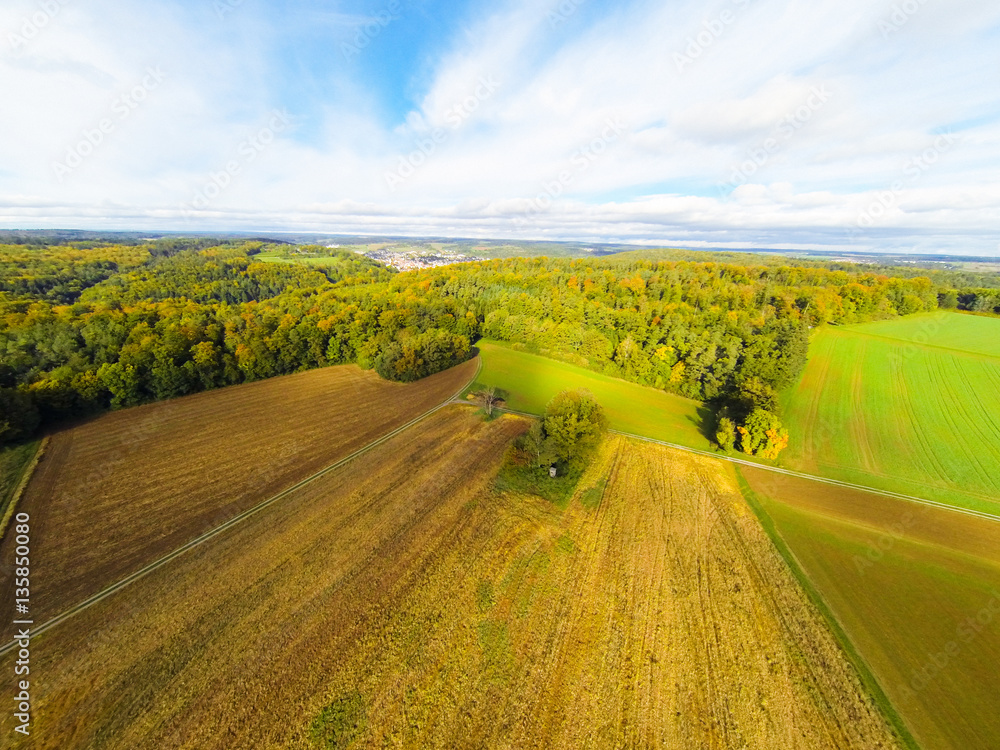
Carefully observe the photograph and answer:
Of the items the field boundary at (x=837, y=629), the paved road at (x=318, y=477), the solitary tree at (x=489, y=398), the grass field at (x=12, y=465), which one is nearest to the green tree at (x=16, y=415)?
the grass field at (x=12, y=465)

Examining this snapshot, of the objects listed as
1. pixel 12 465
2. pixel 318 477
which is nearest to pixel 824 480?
pixel 318 477

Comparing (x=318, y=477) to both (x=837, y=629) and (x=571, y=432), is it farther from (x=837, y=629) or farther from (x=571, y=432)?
(x=837, y=629)

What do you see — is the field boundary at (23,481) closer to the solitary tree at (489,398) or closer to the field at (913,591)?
the solitary tree at (489,398)

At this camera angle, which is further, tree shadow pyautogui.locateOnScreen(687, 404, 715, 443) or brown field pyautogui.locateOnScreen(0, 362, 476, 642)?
tree shadow pyautogui.locateOnScreen(687, 404, 715, 443)

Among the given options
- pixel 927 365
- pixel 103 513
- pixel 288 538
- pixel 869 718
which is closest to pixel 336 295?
pixel 103 513

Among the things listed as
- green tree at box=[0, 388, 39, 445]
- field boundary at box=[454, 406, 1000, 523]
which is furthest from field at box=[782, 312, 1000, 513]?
green tree at box=[0, 388, 39, 445]

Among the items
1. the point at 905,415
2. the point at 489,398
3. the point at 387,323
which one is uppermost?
the point at 387,323

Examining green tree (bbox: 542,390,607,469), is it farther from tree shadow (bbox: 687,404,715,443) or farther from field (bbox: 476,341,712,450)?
tree shadow (bbox: 687,404,715,443)

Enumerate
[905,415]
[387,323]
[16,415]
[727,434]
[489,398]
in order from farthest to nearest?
[387,323] < [489,398] < [905,415] < [727,434] < [16,415]

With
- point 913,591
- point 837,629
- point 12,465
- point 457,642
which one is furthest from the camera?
point 12,465
